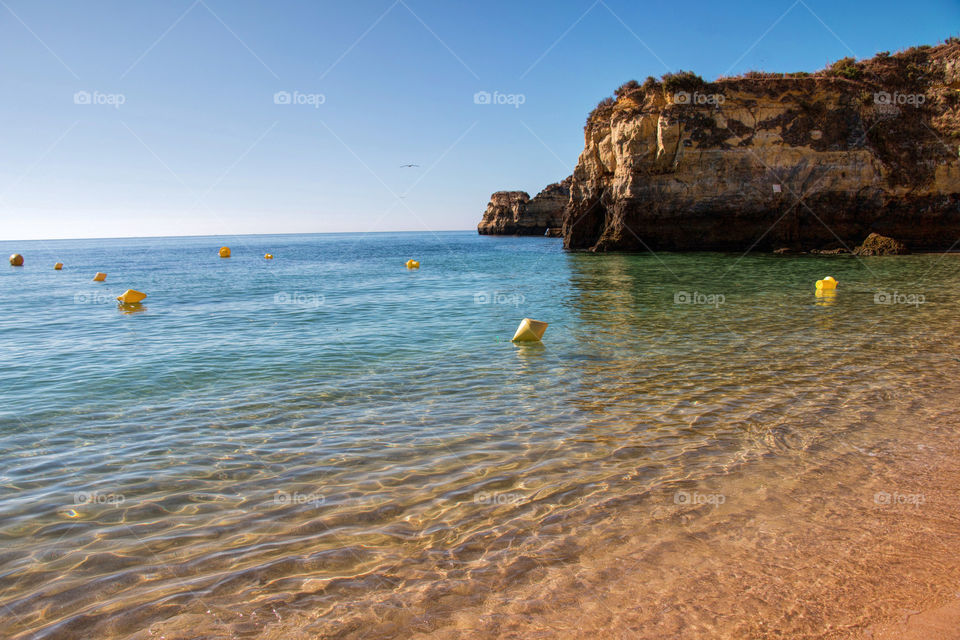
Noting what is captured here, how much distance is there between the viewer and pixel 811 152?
33125 mm

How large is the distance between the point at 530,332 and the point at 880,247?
30.3 m

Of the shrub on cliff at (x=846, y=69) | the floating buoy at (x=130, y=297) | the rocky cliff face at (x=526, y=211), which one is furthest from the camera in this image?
the rocky cliff face at (x=526, y=211)

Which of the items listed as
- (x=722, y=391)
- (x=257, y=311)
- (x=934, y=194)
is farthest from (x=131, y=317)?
(x=934, y=194)

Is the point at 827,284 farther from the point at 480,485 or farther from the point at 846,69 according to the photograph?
the point at 846,69

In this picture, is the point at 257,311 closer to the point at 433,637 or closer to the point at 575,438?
the point at 575,438

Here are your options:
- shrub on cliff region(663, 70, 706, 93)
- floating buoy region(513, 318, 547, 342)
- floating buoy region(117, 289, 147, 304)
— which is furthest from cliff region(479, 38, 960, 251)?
floating buoy region(117, 289, 147, 304)

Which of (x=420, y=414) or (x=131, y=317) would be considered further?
(x=131, y=317)

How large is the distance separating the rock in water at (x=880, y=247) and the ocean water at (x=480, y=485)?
77.6 feet

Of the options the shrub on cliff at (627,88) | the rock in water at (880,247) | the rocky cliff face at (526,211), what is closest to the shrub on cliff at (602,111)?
the shrub on cliff at (627,88)

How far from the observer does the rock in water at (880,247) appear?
30911 mm

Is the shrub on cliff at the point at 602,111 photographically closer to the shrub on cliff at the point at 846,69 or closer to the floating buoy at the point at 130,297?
the shrub on cliff at the point at 846,69

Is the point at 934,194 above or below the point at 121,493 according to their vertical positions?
above

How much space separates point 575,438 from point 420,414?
6.88 ft

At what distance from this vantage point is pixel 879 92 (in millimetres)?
34031
